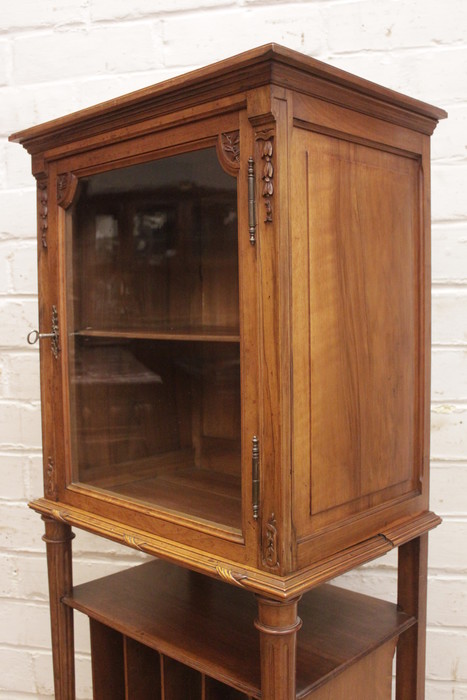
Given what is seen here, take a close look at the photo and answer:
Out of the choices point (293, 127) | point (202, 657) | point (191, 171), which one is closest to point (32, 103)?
point (191, 171)

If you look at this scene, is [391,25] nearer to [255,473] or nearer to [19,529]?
[255,473]

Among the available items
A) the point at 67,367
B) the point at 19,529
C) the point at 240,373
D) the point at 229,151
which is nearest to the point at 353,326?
the point at 240,373

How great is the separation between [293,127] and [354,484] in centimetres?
46

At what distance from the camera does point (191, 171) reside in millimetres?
996

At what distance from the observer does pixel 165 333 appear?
1138 mm

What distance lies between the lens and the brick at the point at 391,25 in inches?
49.1

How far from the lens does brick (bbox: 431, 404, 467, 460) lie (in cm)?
129

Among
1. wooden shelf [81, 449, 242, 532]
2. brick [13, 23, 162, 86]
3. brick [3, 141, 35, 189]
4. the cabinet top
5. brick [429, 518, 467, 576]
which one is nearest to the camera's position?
the cabinet top

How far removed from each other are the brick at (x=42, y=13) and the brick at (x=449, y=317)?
2.97 feet

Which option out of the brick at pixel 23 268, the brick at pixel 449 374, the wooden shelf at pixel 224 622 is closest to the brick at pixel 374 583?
the wooden shelf at pixel 224 622

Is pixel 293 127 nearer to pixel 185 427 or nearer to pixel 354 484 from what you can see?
pixel 354 484

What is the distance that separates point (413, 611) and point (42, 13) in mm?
1331

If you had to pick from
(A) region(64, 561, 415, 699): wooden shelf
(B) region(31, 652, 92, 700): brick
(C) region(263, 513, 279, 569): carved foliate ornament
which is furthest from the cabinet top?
(B) region(31, 652, 92, 700): brick

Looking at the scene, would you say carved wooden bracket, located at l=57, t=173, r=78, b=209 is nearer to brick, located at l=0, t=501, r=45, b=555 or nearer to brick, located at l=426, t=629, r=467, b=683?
brick, located at l=0, t=501, r=45, b=555
